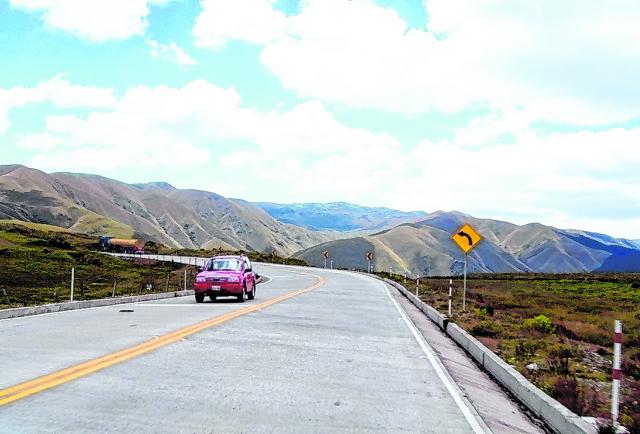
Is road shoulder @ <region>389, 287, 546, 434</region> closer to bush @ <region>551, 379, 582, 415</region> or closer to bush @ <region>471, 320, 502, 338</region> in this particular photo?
bush @ <region>551, 379, 582, 415</region>

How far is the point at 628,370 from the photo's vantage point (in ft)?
43.3

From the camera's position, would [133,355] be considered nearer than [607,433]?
No

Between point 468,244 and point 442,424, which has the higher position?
point 468,244

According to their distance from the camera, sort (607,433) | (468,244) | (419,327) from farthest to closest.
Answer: (468,244)
(419,327)
(607,433)

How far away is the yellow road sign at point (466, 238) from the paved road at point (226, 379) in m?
8.37

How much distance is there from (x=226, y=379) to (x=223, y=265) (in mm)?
16921

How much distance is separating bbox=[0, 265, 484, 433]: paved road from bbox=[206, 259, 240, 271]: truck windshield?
361 inches

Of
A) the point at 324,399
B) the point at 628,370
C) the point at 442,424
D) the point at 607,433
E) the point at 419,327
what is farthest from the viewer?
the point at 419,327

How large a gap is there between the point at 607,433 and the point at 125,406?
4912 millimetres

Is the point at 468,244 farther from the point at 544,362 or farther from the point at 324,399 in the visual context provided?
the point at 324,399

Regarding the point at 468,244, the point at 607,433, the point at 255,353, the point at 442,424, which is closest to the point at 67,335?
the point at 255,353

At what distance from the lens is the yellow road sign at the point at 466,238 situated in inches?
953

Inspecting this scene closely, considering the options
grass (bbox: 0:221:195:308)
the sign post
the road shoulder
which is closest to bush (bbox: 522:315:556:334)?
the sign post

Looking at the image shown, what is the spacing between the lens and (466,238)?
24672 millimetres
